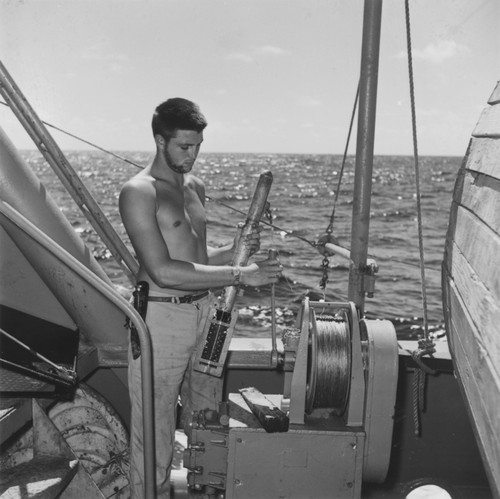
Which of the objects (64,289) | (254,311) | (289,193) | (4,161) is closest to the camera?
(4,161)

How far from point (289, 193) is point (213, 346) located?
44.6m

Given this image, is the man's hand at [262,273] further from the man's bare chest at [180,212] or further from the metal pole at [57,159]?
the metal pole at [57,159]

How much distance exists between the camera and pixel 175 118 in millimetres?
3309

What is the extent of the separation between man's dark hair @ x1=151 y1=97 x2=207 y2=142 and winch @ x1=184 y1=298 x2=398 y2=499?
3.60 ft

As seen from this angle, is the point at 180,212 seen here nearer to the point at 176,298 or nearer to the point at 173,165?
the point at 173,165

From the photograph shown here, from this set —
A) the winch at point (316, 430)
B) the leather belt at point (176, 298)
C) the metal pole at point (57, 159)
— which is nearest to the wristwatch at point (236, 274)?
the leather belt at point (176, 298)

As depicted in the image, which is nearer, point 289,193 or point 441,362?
point 441,362

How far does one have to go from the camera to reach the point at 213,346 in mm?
3471

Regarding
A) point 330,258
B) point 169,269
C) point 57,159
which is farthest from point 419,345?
point 330,258

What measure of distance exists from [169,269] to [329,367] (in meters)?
0.92

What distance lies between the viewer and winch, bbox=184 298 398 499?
2.79m

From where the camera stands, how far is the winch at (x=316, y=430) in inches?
110

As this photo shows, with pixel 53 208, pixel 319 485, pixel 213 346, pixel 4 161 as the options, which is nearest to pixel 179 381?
pixel 213 346

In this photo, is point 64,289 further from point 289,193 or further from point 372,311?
point 289,193
